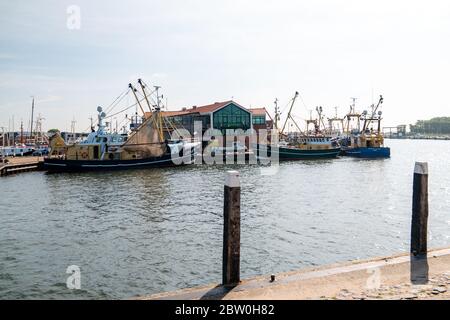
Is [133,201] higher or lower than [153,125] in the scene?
lower

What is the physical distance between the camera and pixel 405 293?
6324mm

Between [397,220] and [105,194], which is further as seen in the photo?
[105,194]

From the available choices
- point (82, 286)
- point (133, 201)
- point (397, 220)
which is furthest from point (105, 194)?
point (397, 220)

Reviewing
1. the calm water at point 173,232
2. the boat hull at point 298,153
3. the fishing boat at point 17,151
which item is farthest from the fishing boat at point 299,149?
the fishing boat at point 17,151

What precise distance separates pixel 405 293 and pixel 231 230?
122 inches

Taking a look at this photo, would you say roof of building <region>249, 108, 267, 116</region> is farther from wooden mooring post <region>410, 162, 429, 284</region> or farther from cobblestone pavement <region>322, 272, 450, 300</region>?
cobblestone pavement <region>322, 272, 450, 300</region>

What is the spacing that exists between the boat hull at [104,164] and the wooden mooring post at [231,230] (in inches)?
1613

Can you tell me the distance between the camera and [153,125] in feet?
171

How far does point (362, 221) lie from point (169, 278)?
10.9 m

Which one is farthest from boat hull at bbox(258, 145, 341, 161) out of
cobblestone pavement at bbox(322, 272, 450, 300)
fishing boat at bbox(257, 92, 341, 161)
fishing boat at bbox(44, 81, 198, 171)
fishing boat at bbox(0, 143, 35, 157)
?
cobblestone pavement at bbox(322, 272, 450, 300)

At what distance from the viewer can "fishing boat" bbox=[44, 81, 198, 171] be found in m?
45.2

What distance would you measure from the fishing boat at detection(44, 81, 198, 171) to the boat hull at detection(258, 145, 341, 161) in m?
12.4
